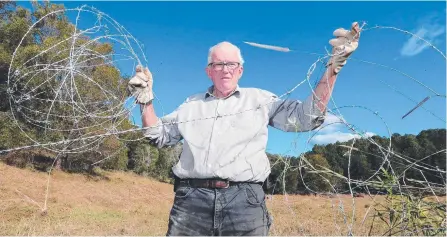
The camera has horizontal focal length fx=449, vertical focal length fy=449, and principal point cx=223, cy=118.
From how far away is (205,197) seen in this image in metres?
2.64

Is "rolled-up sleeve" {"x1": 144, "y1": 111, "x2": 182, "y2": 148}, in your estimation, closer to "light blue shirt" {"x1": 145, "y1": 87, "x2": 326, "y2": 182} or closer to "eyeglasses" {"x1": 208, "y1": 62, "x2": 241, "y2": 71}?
"light blue shirt" {"x1": 145, "y1": 87, "x2": 326, "y2": 182}

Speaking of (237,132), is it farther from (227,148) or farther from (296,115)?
(296,115)

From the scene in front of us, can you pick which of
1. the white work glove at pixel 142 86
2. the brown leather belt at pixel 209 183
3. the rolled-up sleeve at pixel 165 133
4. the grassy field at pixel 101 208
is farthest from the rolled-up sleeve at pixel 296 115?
the grassy field at pixel 101 208

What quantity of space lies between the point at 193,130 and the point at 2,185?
1609cm

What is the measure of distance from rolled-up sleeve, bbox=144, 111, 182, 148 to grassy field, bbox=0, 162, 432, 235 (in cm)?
470

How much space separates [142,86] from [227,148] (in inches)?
26.1

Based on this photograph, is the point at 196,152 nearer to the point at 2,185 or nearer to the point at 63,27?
the point at 63,27

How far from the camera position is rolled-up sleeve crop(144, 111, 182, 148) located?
296 cm

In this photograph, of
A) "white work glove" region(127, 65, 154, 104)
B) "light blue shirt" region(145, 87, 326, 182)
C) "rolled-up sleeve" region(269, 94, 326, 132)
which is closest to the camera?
"rolled-up sleeve" region(269, 94, 326, 132)

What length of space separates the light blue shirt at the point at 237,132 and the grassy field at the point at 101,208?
4.83 metres

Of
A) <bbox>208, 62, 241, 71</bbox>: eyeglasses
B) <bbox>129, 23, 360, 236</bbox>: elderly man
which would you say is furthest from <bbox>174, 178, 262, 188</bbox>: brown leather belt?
<bbox>208, 62, 241, 71</bbox>: eyeglasses

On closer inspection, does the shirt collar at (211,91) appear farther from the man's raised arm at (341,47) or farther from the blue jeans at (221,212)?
the man's raised arm at (341,47)

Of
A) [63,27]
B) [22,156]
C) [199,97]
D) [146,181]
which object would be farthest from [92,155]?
[199,97]

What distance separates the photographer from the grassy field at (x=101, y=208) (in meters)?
8.66
